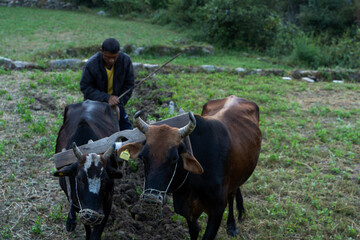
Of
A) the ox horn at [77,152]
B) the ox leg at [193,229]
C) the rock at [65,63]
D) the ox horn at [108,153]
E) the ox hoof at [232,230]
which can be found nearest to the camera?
the ox horn at [77,152]

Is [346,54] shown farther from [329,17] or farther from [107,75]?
[107,75]

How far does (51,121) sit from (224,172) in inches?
178

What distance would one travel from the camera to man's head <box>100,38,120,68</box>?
466 centimetres

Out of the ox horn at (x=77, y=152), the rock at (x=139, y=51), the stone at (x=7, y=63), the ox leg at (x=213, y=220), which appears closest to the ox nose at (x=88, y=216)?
the ox horn at (x=77, y=152)

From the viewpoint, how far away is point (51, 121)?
695 centimetres

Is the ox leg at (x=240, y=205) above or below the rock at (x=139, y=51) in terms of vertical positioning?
above

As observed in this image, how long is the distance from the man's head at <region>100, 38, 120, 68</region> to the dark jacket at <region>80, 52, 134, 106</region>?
17 cm

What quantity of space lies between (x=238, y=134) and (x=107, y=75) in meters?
2.10

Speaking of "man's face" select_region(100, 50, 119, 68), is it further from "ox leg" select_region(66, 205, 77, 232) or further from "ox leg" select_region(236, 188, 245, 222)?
"ox leg" select_region(236, 188, 245, 222)

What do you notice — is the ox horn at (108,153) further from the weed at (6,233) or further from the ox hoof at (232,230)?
the ox hoof at (232,230)

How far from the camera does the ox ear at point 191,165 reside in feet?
10.1

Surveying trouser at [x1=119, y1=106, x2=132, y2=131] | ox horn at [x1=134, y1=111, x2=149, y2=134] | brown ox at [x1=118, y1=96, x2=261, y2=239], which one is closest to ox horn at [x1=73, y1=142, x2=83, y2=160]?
brown ox at [x1=118, y1=96, x2=261, y2=239]

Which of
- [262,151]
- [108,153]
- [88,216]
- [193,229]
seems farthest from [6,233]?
[262,151]

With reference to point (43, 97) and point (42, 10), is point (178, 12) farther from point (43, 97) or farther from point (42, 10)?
point (43, 97)
